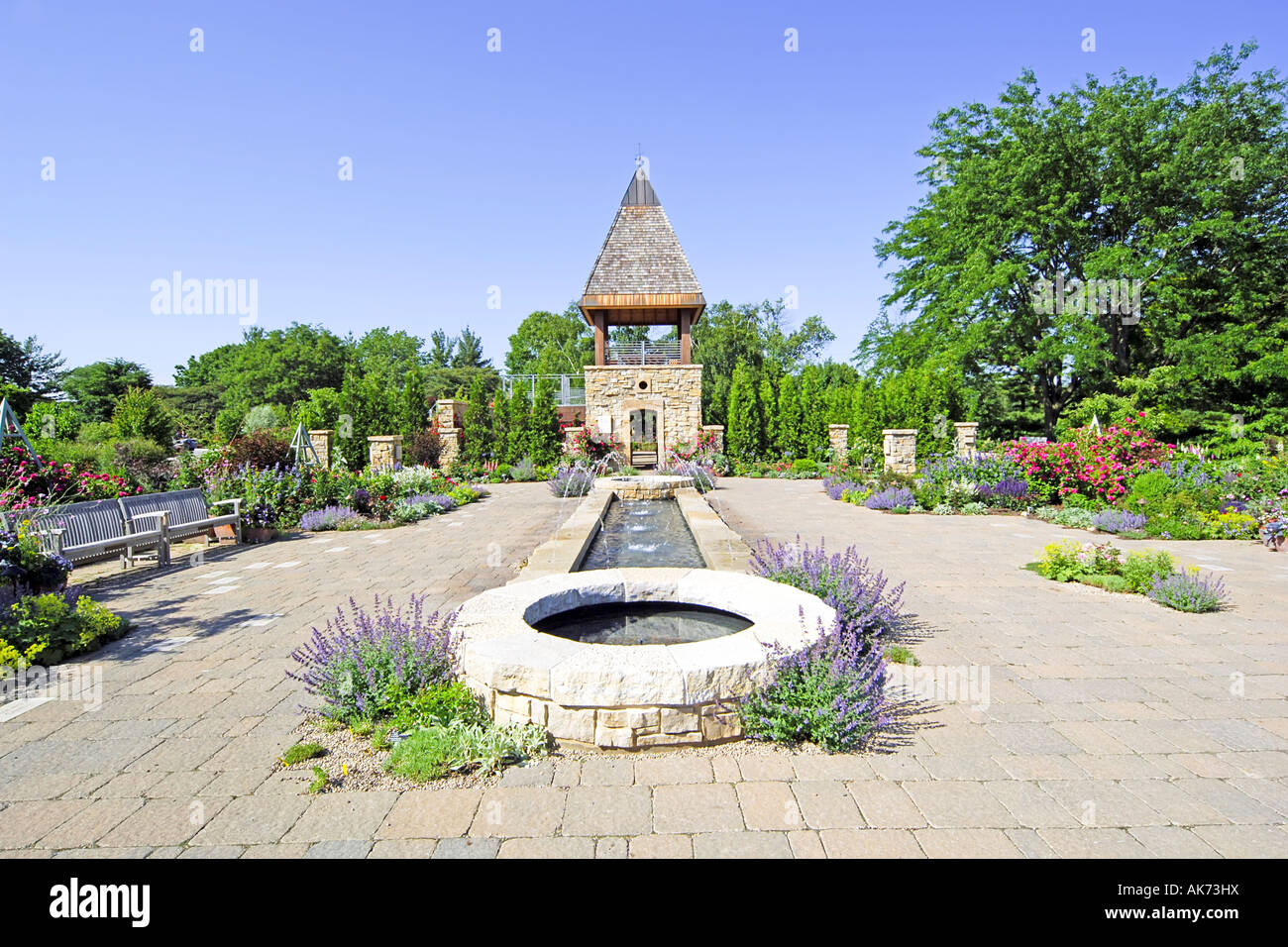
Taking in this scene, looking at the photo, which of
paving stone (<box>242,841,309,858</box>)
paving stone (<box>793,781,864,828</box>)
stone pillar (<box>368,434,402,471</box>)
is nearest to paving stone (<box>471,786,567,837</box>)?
paving stone (<box>242,841,309,858</box>)

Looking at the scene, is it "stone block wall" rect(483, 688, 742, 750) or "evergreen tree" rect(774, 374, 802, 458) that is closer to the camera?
"stone block wall" rect(483, 688, 742, 750)

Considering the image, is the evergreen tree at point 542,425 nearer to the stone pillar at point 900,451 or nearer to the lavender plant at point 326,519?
the lavender plant at point 326,519

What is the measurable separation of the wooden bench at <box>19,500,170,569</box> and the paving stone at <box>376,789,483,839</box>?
5.74m

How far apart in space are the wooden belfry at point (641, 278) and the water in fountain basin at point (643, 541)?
951 centimetres

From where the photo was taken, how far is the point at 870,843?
92.8 inches

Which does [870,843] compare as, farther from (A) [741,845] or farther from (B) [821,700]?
(B) [821,700]

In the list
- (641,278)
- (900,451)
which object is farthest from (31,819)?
(641,278)

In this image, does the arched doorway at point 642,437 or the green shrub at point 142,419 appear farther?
the arched doorway at point 642,437

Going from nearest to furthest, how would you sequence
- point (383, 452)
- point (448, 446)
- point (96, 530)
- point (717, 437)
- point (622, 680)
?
1. point (622, 680)
2. point (96, 530)
3. point (383, 452)
4. point (448, 446)
5. point (717, 437)

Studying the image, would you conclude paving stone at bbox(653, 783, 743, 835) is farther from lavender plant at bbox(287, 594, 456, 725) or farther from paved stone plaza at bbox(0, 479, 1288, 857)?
lavender plant at bbox(287, 594, 456, 725)

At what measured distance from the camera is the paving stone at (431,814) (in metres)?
2.46

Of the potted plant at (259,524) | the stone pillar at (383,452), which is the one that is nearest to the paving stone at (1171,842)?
the potted plant at (259,524)

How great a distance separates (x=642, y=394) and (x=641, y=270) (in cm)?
390

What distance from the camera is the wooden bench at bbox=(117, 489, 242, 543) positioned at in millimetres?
8086
